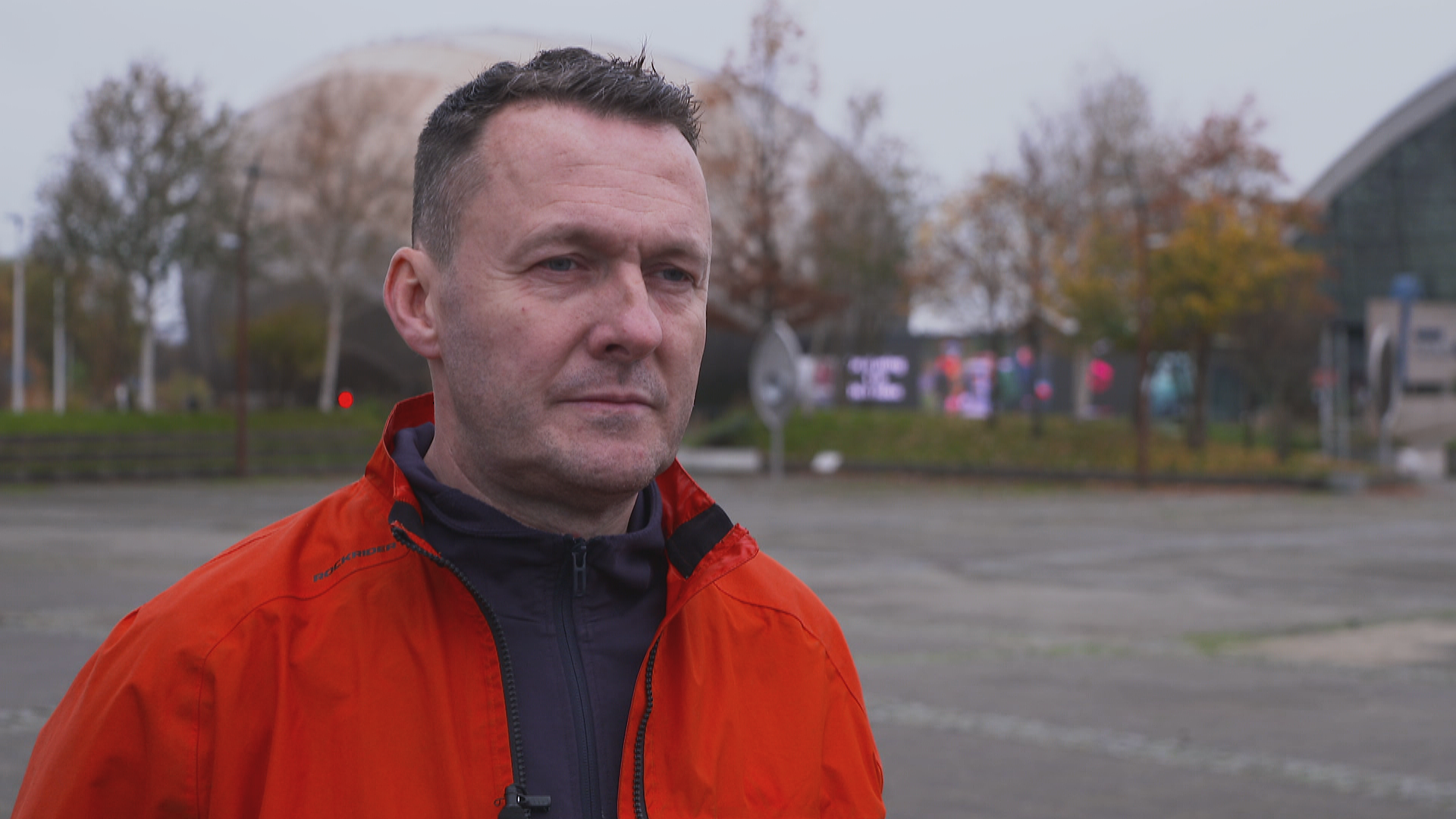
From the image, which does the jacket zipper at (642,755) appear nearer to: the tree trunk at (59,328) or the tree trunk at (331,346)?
the tree trunk at (59,328)

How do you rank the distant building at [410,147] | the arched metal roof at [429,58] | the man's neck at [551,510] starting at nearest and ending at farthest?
the man's neck at [551,510] < the distant building at [410,147] < the arched metal roof at [429,58]

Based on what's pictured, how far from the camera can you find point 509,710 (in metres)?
1.76

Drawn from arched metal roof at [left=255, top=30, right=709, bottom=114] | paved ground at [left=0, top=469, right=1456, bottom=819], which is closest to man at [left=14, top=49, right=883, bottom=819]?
paved ground at [left=0, top=469, right=1456, bottom=819]

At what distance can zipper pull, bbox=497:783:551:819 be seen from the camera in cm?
171

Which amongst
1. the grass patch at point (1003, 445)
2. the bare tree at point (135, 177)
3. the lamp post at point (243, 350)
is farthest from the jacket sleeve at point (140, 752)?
the bare tree at point (135, 177)

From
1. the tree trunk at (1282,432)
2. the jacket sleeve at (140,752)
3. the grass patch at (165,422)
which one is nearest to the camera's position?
the jacket sleeve at (140,752)

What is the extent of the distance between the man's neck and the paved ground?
3.78 meters

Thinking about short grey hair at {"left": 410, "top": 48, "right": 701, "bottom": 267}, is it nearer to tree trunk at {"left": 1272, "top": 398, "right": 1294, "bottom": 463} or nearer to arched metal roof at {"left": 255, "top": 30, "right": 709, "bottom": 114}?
tree trunk at {"left": 1272, "top": 398, "right": 1294, "bottom": 463}

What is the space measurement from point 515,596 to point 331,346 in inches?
1521

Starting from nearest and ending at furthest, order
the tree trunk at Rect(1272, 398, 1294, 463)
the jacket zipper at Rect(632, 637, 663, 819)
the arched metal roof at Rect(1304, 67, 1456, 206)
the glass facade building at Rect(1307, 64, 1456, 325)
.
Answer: the jacket zipper at Rect(632, 637, 663, 819), the tree trunk at Rect(1272, 398, 1294, 463), the arched metal roof at Rect(1304, 67, 1456, 206), the glass facade building at Rect(1307, 64, 1456, 325)

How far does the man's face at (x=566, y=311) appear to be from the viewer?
5.97 feet

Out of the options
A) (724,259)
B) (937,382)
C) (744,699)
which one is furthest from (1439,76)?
(744,699)

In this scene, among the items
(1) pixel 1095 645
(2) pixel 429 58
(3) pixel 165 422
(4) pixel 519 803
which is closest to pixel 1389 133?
(2) pixel 429 58

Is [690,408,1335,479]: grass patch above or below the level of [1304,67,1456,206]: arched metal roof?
below
